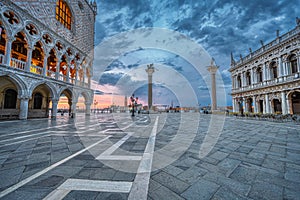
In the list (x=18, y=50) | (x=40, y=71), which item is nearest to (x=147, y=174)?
(x=40, y=71)

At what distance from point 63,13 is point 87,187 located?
2059cm

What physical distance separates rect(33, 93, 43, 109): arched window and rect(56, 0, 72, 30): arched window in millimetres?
9201

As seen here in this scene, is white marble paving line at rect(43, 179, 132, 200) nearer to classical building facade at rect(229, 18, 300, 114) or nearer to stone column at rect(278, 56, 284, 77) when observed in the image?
classical building facade at rect(229, 18, 300, 114)

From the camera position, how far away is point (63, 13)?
51.7ft

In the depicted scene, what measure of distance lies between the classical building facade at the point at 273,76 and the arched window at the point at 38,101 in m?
29.5

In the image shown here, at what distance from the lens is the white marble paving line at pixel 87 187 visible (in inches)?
71.3

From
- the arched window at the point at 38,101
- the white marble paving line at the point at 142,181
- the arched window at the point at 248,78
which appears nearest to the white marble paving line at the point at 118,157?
the white marble paving line at the point at 142,181

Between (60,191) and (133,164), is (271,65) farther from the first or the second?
(60,191)

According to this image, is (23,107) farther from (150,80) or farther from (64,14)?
(150,80)

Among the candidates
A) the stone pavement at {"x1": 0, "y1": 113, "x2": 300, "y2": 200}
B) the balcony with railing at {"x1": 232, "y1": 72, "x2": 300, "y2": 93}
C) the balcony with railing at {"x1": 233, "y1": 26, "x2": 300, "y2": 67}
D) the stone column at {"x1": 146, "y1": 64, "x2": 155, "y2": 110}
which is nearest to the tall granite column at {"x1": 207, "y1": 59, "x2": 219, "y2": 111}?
the balcony with railing at {"x1": 232, "y1": 72, "x2": 300, "y2": 93}

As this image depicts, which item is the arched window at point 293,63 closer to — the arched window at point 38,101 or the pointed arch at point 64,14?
the pointed arch at point 64,14

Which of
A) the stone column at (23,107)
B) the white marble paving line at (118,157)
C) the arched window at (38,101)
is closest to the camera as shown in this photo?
the white marble paving line at (118,157)

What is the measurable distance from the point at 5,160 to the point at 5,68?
35.6ft

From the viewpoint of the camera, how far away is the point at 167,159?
316cm
